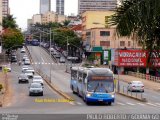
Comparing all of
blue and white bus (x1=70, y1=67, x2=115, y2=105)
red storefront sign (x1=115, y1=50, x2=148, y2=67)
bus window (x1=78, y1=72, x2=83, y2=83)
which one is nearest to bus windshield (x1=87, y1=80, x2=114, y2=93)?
blue and white bus (x1=70, y1=67, x2=115, y2=105)

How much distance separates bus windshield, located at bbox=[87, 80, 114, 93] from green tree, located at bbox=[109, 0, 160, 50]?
28.5 metres

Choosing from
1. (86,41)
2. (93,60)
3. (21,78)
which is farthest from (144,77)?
(86,41)

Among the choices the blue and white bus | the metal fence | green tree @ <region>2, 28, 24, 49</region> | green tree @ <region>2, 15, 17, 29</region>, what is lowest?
the metal fence

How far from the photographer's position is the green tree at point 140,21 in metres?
9.27

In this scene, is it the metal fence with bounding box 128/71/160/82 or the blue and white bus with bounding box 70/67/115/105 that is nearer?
the blue and white bus with bounding box 70/67/115/105

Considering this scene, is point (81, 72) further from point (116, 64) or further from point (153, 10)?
point (116, 64)

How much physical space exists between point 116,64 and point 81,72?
164 feet

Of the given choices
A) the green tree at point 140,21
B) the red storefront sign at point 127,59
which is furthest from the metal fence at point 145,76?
the green tree at point 140,21

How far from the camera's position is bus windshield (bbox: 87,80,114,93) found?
38125mm

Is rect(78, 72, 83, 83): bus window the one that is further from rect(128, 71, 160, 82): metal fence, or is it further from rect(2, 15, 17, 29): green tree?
rect(2, 15, 17, 29): green tree

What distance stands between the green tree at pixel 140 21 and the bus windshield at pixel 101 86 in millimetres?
28517

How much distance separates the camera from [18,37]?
142875 millimetres

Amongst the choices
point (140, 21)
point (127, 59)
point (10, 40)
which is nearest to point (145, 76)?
point (127, 59)

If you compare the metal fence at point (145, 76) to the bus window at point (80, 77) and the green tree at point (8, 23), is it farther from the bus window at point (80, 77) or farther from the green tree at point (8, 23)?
the green tree at point (8, 23)
